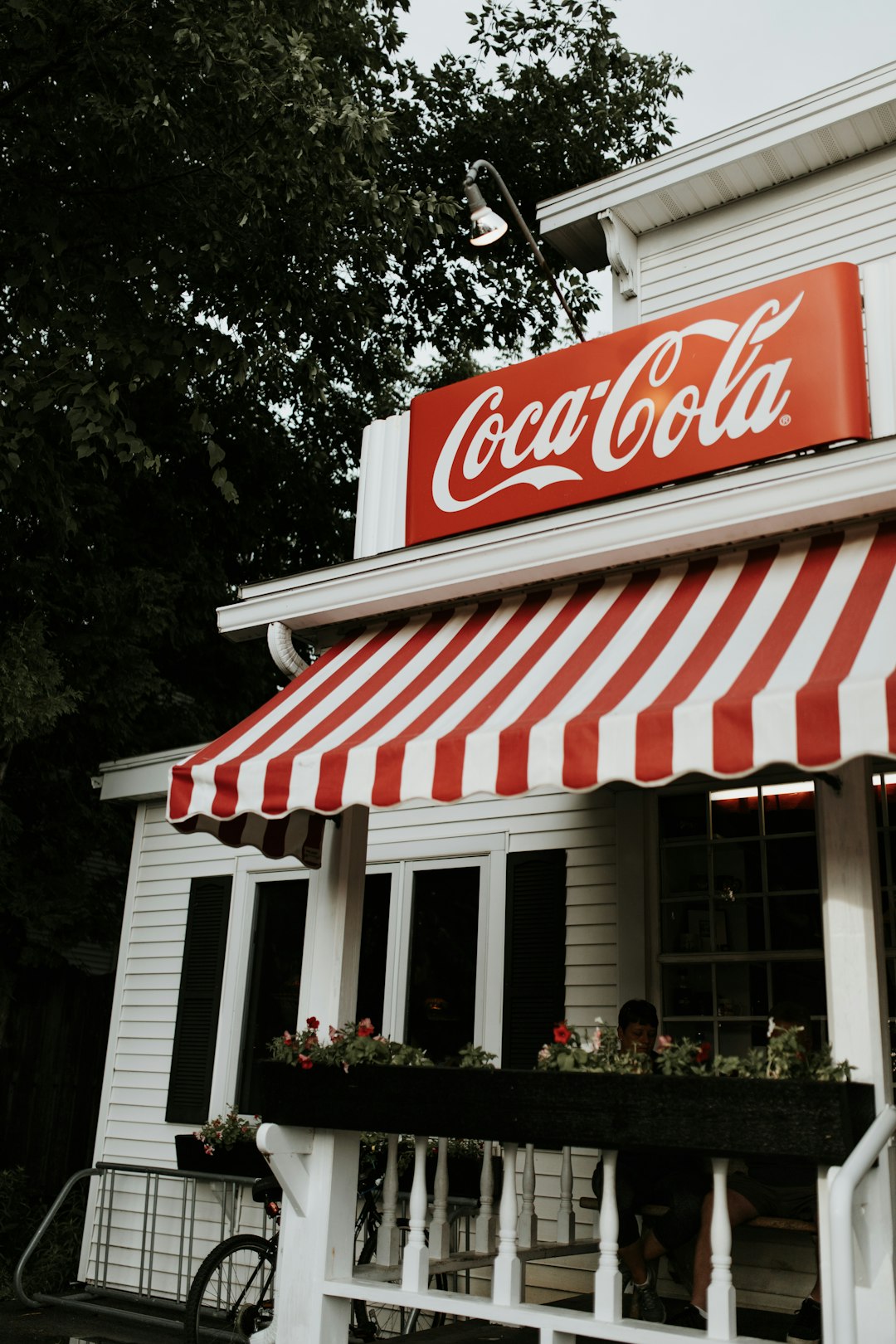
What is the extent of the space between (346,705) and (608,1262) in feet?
7.64

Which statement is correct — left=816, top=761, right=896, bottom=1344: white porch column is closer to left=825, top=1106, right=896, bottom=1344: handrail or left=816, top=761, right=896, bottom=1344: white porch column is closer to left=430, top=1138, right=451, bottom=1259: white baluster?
left=825, top=1106, right=896, bottom=1344: handrail

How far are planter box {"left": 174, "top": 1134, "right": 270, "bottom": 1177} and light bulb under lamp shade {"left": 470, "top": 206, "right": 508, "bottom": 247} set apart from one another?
20.5ft

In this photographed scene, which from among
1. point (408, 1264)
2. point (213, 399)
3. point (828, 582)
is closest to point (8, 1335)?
point (408, 1264)

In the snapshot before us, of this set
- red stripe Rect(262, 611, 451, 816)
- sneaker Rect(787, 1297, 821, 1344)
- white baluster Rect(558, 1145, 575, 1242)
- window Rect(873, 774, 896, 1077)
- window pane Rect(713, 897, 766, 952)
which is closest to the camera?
sneaker Rect(787, 1297, 821, 1344)

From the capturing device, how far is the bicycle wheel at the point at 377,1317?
244 inches

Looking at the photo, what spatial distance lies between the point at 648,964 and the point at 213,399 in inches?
365

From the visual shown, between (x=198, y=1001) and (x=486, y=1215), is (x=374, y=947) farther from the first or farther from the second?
(x=486, y=1215)

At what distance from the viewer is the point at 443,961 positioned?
7344 millimetres

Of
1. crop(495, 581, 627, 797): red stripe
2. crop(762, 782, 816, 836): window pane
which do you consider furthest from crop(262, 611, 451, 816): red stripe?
crop(762, 782, 816, 836): window pane

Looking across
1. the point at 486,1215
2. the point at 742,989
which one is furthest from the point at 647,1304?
the point at 742,989

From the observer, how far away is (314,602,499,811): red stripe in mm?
4434

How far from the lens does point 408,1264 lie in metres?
4.34

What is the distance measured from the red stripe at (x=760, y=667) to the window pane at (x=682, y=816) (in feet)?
7.53

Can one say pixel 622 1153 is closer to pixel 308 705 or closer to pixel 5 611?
pixel 308 705
